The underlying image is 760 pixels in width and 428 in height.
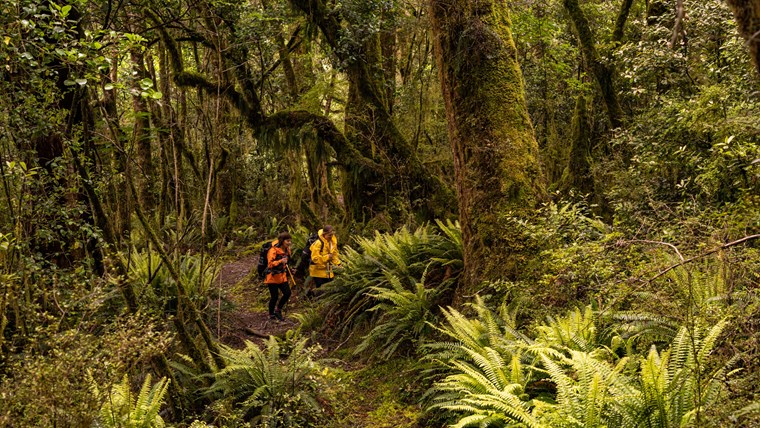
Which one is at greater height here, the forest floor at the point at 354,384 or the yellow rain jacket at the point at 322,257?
the yellow rain jacket at the point at 322,257

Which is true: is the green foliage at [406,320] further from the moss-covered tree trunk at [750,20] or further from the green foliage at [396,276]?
the moss-covered tree trunk at [750,20]

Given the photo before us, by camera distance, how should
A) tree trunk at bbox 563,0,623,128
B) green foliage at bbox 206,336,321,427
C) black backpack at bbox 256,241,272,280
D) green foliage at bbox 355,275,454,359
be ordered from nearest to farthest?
green foliage at bbox 206,336,321,427 → green foliage at bbox 355,275,454,359 → black backpack at bbox 256,241,272,280 → tree trunk at bbox 563,0,623,128

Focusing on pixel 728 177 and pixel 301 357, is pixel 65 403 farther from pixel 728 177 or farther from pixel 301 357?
pixel 728 177

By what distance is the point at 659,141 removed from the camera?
8.79 m

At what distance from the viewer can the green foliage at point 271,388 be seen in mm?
6230

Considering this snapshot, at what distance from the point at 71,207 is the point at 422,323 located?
15.5ft

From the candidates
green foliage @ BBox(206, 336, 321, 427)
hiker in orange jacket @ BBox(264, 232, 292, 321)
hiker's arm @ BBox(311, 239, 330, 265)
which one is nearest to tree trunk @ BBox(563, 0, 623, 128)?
hiker's arm @ BBox(311, 239, 330, 265)

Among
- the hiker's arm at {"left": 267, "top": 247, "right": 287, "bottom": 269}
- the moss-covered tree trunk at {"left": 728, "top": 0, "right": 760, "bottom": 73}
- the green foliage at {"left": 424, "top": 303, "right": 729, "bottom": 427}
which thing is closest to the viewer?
the moss-covered tree trunk at {"left": 728, "top": 0, "right": 760, "bottom": 73}

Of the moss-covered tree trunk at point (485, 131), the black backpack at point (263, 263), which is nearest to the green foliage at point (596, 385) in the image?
the moss-covered tree trunk at point (485, 131)

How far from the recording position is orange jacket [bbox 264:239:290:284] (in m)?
10.8

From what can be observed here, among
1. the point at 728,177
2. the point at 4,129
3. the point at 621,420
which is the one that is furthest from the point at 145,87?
the point at 728,177

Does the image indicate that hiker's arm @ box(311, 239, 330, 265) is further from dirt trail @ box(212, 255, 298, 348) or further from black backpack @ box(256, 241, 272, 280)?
dirt trail @ box(212, 255, 298, 348)

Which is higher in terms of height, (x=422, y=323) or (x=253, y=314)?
(x=422, y=323)

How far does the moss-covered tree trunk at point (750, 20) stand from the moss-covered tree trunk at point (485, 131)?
17.7 ft
